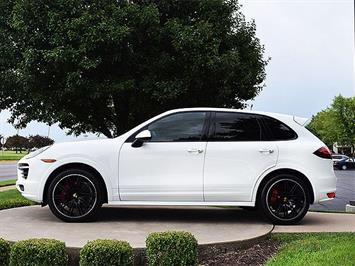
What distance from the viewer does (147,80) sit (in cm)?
1421

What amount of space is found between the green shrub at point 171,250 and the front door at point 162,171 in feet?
6.84

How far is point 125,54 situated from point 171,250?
985 cm

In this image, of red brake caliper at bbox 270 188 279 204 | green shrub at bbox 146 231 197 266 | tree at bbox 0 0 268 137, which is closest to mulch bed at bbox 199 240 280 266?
green shrub at bbox 146 231 197 266

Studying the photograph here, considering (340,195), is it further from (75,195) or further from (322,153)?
(75,195)

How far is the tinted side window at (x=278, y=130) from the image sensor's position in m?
7.21

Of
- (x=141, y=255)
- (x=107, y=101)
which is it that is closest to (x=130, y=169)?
(x=141, y=255)

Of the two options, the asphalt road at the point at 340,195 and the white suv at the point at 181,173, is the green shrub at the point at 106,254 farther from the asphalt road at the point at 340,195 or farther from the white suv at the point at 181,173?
the asphalt road at the point at 340,195

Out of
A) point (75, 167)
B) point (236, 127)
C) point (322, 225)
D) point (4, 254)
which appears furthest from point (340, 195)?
point (4, 254)

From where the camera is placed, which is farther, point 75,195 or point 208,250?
point 75,195

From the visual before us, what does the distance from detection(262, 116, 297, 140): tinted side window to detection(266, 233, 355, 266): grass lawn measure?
1469 millimetres

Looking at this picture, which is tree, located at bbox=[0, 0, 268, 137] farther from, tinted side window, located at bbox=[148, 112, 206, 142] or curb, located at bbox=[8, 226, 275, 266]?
curb, located at bbox=[8, 226, 275, 266]

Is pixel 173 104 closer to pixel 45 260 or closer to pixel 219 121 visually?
pixel 219 121

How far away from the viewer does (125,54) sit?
13.9 meters

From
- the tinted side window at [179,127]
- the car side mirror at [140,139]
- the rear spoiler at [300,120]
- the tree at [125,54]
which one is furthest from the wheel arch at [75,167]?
the tree at [125,54]
